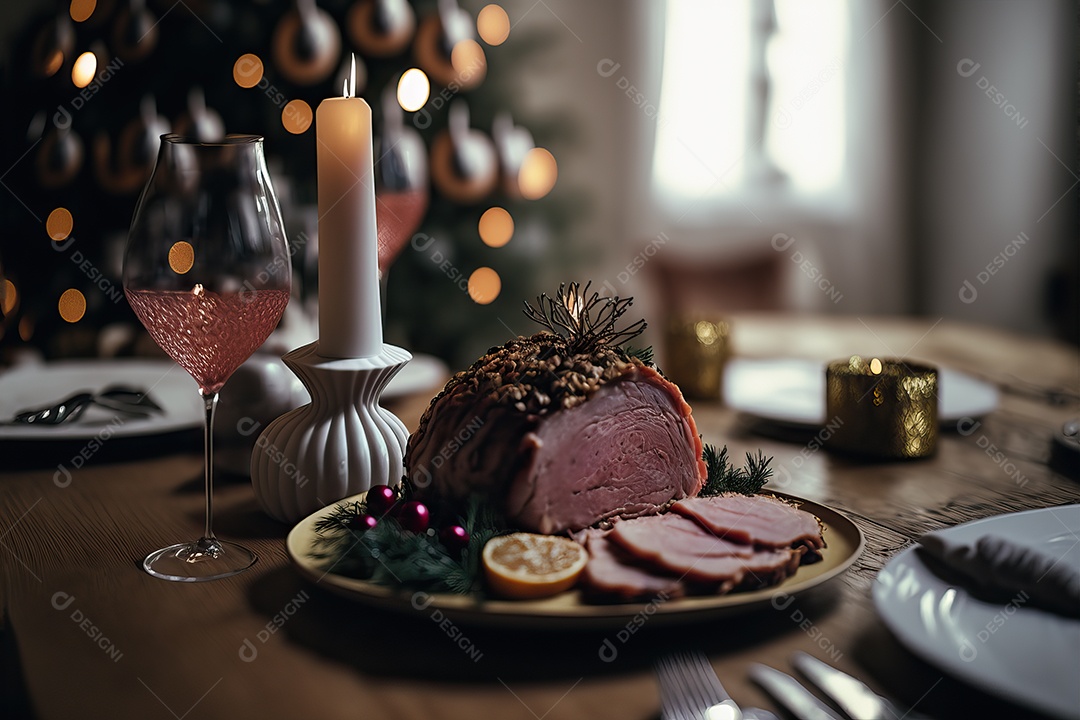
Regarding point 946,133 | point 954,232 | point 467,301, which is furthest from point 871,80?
point 467,301

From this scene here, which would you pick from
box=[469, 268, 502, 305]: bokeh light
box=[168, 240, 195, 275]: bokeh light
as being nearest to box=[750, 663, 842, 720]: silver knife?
box=[168, 240, 195, 275]: bokeh light

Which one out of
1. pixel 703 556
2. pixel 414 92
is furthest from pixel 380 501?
pixel 414 92

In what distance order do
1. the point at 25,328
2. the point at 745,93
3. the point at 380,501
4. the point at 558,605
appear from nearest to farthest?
the point at 558,605, the point at 380,501, the point at 25,328, the point at 745,93

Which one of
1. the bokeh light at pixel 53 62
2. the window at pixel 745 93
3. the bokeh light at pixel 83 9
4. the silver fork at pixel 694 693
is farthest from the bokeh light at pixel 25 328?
the window at pixel 745 93

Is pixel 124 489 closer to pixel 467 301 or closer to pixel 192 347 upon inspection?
pixel 192 347

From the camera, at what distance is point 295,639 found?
0.81 m

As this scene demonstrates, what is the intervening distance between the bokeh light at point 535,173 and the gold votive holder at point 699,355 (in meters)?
1.21

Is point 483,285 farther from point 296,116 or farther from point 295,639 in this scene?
point 295,639

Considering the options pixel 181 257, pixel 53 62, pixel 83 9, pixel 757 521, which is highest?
pixel 83 9

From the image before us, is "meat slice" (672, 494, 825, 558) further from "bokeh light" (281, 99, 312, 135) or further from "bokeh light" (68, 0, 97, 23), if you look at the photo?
"bokeh light" (281, 99, 312, 135)

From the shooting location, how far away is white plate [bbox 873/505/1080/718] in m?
0.66

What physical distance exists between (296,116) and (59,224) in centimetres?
72

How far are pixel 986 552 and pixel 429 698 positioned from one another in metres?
0.50

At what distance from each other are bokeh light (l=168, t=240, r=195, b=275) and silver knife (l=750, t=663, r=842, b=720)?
667 millimetres
